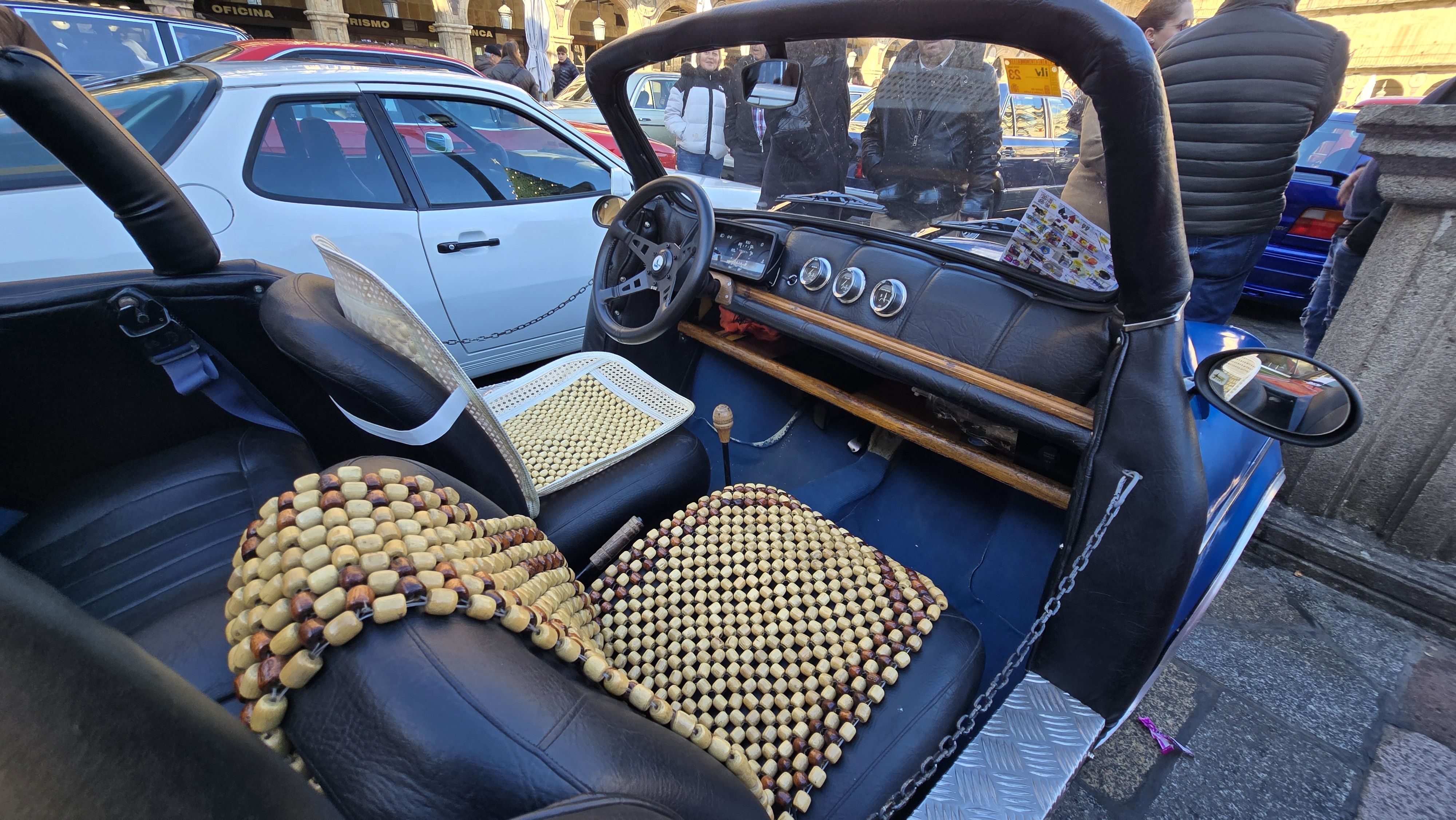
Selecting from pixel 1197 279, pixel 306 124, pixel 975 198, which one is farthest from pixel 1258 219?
pixel 306 124

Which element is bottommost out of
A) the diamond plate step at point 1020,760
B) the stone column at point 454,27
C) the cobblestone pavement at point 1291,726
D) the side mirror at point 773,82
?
the cobblestone pavement at point 1291,726

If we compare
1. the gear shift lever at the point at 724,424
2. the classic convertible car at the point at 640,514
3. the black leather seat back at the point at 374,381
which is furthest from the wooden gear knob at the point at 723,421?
the black leather seat back at the point at 374,381

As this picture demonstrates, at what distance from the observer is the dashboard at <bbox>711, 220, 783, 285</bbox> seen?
2.17 meters

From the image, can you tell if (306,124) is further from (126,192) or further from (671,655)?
(671,655)

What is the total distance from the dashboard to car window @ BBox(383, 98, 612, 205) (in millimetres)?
1838

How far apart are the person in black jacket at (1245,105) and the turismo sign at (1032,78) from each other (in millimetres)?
1217

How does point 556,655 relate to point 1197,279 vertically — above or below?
above

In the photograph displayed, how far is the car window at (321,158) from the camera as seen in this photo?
287 centimetres

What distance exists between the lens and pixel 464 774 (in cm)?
52

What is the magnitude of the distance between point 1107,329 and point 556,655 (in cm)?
136

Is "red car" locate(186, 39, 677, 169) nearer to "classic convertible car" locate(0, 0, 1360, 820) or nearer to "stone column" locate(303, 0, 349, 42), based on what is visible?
"classic convertible car" locate(0, 0, 1360, 820)

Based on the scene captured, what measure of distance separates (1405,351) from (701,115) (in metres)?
3.13

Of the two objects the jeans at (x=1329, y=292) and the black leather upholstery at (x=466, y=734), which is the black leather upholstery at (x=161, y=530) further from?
the jeans at (x=1329, y=292)

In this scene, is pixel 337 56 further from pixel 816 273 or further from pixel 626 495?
pixel 626 495
